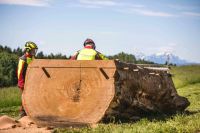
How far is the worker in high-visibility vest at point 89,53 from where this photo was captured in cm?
1035

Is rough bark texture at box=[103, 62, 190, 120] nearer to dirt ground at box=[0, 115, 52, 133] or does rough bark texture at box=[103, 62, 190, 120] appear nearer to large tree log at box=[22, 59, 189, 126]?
large tree log at box=[22, 59, 189, 126]

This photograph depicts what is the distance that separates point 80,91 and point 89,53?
1446 millimetres

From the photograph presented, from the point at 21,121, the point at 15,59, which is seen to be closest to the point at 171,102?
the point at 21,121

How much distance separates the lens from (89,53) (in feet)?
34.1

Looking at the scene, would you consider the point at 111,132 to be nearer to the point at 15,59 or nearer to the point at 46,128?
the point at 46,128

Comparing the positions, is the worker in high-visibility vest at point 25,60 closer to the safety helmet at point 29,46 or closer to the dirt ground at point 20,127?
the safety helmet at point 29,46

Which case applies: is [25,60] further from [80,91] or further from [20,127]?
[20,127]

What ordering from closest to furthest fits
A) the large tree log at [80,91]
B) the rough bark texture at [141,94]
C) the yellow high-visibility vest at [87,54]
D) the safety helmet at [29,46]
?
the large tree log at [80,91]
the rough bark texture at [141,94]
the yellow high-visibility vest at [87,54]
the safety helmet at [29,46]

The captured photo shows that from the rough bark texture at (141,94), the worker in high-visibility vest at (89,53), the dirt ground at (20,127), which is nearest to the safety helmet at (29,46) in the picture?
the worker in high-visibility vest at (89,53)

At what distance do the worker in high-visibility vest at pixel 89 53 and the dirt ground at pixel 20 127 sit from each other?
7.14 feet

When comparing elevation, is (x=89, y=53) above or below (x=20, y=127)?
above

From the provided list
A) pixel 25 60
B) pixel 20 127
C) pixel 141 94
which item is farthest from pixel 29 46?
pixel 20 127

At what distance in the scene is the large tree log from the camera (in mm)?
8922

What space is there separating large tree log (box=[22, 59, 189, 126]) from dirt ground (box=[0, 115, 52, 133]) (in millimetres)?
229
